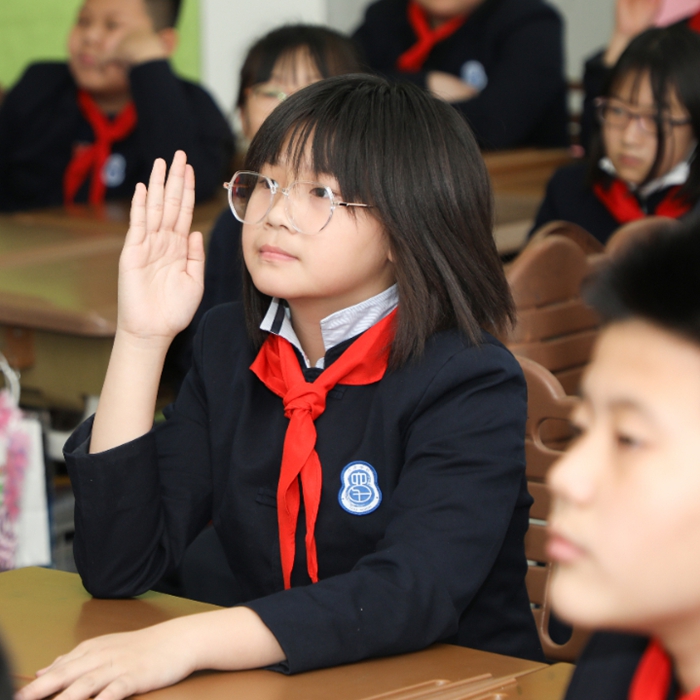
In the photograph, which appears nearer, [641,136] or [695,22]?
[641,136]

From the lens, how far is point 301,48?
2057 mm

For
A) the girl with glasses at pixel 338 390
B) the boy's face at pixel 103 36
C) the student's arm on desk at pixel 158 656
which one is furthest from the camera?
the boy's face at pixel 103 36

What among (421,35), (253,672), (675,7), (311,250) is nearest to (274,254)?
(311,250)

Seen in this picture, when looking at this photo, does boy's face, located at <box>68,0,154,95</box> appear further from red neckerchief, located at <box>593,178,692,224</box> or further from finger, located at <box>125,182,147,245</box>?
finger, located at <box>125,182,147,245</box>

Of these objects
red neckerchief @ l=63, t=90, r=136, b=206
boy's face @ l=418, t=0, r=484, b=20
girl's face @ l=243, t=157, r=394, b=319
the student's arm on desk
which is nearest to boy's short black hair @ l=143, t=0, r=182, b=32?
red neckerchief @ l=63, t=90, r=136, b=206

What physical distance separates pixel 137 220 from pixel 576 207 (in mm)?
1556

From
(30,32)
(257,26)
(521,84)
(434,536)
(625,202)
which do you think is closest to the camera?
(434,536)

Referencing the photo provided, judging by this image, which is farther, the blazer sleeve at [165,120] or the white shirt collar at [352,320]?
the blazer sleeve at [165,120]

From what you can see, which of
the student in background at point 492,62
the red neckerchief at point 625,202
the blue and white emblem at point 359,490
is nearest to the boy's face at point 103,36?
the student in background at point 492,62

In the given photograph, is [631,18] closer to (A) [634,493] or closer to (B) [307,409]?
(B) [307,409]

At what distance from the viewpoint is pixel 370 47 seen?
3.73 meters

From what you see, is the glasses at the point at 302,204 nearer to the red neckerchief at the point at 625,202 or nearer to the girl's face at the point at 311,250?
the girl's face at the point at 311,250

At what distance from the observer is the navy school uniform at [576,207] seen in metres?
2.47

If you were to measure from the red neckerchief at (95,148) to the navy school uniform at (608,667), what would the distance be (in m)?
2.55
